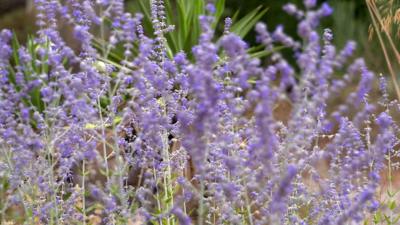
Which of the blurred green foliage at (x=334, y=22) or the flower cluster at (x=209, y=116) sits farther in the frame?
the blurred green foliage at (x=334, y=22)

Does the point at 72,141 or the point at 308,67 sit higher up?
the point at 308,67

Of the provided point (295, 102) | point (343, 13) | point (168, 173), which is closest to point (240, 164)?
point (295, 102)

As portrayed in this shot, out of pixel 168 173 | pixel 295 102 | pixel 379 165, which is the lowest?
pixel 168 173

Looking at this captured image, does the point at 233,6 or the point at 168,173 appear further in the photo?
the point at 233,6

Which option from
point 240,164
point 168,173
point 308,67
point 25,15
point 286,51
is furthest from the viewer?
point 25,15

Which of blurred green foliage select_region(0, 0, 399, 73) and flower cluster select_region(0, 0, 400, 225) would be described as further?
blurred green foliage select_region(0, 0, 399, 73)

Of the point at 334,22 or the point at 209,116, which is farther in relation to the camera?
the point at 334,22

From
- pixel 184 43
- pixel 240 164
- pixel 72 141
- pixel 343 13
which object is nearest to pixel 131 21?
pixel 240 164

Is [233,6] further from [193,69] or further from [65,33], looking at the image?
[193,69]

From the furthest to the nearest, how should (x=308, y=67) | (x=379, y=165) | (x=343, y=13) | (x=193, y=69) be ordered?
1. (x=343, y=13)
2. (x=379, y=165)
3. (x=193, y=69)
4. (x=308, y=67)
